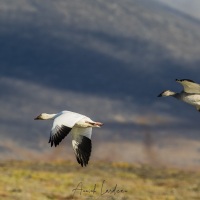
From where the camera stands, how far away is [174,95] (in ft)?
85.8

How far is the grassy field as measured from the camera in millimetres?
40688

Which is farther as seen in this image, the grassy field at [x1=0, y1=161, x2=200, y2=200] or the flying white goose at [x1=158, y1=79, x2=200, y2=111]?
the grassy field at [x1=0, y1=161, x2=200, y2=200]

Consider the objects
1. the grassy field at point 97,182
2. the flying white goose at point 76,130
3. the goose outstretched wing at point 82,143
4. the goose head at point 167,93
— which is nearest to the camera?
the flying white goose at point 76,130

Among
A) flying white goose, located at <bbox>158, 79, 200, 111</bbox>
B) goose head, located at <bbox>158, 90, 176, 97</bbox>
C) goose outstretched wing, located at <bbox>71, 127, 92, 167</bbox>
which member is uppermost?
goose head, located at <bbox>158, 90, 176, 97</bbox>

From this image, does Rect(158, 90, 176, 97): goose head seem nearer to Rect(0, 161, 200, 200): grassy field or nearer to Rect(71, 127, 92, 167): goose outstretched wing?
Rect(0, 161, 200, 200): grassy field

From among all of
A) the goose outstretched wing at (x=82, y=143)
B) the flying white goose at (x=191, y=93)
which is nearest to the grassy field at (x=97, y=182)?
the goose outstretched wing at (x=82, y=143)

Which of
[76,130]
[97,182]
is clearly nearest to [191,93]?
[76,130]

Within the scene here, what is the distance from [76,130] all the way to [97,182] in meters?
32.3

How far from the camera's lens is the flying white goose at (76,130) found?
20.1 meters

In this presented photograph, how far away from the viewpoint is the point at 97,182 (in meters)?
54.9

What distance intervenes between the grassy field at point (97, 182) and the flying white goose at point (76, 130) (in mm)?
3434

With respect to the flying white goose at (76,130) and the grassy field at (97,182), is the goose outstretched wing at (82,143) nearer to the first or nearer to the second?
the flying white goose at (76,130)

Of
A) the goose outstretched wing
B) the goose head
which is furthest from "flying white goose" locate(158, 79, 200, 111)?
the goose outstretched wing

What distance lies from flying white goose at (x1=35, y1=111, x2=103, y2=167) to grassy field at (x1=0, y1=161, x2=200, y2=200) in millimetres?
3434
